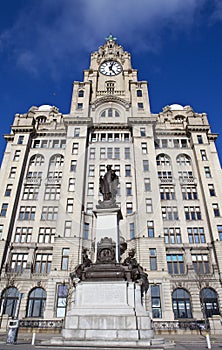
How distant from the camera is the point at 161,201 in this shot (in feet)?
157

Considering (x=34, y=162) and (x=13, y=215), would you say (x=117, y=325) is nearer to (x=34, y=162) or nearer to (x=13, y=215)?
(x=13, y=215)

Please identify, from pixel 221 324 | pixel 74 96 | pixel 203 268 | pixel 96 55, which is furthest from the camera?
pixel 96 55

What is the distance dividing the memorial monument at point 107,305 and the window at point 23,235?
30.6 m

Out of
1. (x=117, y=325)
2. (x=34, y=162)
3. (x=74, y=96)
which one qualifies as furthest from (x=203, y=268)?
(x=74, y=96)

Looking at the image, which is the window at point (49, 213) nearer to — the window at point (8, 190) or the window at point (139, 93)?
the window at point (8, 190)

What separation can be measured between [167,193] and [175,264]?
13.6 m

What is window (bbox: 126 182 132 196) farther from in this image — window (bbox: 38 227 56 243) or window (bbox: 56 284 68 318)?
window (bbox: 56 284 68 318)

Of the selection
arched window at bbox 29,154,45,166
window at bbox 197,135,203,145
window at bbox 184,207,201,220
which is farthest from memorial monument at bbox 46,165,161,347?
window at bbox 197,135,203,145

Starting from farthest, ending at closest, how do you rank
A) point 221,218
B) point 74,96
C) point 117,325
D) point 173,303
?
point 74,96
point 221,218
point 173,303
point 117,325

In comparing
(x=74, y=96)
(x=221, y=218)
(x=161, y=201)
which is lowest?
(x=221, y=218)

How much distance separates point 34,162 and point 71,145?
29.3ft

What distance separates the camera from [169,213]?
4678 cm

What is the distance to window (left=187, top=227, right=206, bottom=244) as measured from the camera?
4400cm

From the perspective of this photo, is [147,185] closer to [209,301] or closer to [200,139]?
[200,139]
